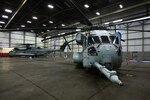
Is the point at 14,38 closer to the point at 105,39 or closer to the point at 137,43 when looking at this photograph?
the point at 137,43

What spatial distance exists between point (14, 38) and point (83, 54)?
108ft

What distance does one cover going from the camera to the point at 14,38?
31.5m

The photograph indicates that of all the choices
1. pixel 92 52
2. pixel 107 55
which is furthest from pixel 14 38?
pixel 107 55

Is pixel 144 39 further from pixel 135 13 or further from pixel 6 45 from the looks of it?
pixel 6 45

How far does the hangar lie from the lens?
274 centimetres

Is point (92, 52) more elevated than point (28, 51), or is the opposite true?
point (92, 52)

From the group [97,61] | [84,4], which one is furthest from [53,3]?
[97,61]

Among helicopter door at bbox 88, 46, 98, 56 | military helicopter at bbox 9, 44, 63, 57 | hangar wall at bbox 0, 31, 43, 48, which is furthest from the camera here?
hangar wall at bbox 0, 31, 43, 48

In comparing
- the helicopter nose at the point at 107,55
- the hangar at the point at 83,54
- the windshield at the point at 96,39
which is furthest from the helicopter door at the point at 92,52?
the windshield at the point at 96,39

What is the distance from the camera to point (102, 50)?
154 inches

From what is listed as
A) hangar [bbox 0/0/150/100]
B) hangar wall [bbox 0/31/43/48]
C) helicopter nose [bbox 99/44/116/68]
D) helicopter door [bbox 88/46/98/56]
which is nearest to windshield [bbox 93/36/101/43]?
hangar [bbox 0/0/150/100]

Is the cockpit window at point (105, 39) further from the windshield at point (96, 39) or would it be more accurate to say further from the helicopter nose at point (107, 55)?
the helicopter nose at point (107, 55)

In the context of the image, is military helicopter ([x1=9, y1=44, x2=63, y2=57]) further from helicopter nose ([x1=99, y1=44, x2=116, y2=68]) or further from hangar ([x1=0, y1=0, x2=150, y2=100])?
helicopter nose ([x1=99, y1=44, x2=116, y2=68])

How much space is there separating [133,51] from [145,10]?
6.97 meters
